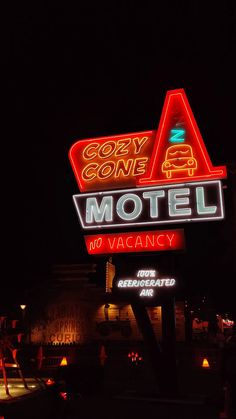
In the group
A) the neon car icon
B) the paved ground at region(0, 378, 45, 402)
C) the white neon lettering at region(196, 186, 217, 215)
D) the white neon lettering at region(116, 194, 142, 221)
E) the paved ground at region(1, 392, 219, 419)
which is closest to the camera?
the paved ground at region(1, 392, 219, 419)

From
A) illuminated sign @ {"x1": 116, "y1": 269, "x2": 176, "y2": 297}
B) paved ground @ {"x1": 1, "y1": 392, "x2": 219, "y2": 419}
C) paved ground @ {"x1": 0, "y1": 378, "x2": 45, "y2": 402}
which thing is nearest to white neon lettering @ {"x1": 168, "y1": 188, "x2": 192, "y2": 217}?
illuminated sign @ {"x1": 116, "y1": 269, "x2": 176, "y2": 297}

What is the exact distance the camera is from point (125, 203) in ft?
45.4

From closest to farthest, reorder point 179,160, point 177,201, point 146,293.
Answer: point 146,293 → point 177,201 → point 179,160

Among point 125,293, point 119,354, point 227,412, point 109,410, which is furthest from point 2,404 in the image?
point 119,354

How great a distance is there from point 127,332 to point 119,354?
262 inches

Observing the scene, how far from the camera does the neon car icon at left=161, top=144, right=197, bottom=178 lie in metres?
13.4

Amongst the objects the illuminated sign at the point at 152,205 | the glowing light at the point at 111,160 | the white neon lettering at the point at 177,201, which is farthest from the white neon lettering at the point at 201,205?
the glowing light at the point at 111,160

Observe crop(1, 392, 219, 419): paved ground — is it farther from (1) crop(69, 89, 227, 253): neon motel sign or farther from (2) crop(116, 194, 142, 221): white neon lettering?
(2) crop(116, 194, 142, 221): white neon lettering

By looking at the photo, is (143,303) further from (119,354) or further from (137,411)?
(119,354)

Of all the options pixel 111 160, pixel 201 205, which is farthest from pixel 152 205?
pixel 111 160

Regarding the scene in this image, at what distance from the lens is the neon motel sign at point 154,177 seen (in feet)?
42.7

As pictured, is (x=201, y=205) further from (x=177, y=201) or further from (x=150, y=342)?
(x=150, y=342)

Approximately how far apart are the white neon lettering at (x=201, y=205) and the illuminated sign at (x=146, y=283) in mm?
2030

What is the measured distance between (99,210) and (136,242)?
158 cm
